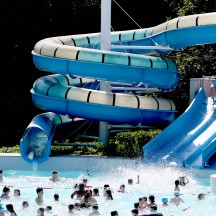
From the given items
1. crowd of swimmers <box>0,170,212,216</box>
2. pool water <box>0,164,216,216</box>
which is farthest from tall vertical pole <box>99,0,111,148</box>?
crowd of swimmers <box>0,170,212,216</box>

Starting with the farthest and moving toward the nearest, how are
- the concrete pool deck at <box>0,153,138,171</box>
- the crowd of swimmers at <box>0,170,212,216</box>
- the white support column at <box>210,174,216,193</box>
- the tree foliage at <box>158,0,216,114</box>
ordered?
the tree foliage at <box>158,0,216,114</box> → the concrete pool deck at <box>0,153,138,171</box> → the white support column at <box>210,174,216,193</box> → the crowd of swimmers at <box>0,170,212,216</box>

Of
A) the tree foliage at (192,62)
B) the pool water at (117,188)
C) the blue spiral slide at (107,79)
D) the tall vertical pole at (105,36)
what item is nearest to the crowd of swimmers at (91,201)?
the pool water at (117,188)

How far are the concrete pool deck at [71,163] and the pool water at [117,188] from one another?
0.19 m

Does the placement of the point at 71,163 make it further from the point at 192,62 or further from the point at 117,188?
the point at 192,62

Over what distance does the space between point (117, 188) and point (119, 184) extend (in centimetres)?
46

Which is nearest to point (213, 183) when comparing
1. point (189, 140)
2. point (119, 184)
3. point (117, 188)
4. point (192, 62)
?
point (117, 188)

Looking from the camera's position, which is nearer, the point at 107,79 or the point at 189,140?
the point at 189,140

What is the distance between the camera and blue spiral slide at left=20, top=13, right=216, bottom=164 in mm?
19406

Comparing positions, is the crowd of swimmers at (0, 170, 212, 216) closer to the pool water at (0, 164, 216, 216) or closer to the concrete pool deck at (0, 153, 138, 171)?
the pool water at (0, 164, 216, 216)

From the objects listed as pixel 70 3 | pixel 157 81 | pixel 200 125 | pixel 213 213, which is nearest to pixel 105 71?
pixel 157 81

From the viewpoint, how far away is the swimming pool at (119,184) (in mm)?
14938

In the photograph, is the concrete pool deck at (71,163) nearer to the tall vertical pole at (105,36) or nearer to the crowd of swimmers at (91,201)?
the tall vertical pole at (105,36)

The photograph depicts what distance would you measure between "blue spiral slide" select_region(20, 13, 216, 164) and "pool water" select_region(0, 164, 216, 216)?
1.19m

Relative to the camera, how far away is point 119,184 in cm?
1744
